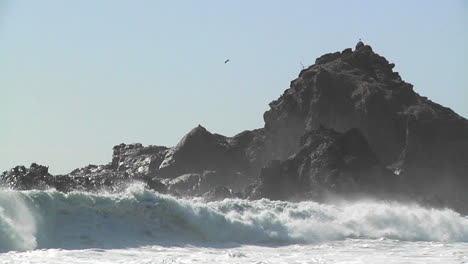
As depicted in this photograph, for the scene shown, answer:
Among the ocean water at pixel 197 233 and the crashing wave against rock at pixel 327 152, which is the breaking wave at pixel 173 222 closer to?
the ocean water at pixel 197 233

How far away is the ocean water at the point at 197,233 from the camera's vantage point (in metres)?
24.4

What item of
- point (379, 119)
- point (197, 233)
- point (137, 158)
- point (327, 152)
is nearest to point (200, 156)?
point (137, 158)

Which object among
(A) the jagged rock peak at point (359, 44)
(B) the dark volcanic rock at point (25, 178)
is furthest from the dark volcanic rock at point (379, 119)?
(B) the dark volcanic rock at point (25, 178)

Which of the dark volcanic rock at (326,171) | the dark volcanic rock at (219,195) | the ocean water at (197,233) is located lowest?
the ocean water at (197,233)

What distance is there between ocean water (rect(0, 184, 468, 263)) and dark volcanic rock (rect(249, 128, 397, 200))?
1204 cm

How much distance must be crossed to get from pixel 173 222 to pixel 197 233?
1009 millimetres

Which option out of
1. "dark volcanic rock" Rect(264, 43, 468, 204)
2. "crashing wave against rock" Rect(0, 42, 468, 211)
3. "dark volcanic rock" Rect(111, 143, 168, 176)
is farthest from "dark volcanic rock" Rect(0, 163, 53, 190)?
"dark volcanic rock" Rect(111, 143, 168, 176)

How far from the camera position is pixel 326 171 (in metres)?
49.0

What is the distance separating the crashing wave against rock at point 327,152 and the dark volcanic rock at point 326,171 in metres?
0.06

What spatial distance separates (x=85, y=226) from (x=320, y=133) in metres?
26.5

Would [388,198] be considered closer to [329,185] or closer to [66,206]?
[329,185]

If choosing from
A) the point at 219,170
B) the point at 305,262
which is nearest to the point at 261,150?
the point at 219,170

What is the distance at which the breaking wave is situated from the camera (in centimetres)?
2584

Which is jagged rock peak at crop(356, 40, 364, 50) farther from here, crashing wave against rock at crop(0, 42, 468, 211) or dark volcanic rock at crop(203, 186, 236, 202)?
dark volcanic rock at crop(203, 186, 236, 202)
